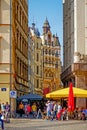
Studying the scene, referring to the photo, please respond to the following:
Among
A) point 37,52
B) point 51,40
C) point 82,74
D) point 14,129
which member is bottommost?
point 14,129

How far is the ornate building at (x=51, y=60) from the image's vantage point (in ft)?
557

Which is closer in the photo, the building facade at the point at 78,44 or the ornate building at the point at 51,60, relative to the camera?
the building facade at the point at 78,44

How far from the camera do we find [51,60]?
17912 centimetres

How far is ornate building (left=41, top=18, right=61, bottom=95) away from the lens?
557ft

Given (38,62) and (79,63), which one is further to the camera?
(38,62)

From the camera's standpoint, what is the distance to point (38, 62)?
134m

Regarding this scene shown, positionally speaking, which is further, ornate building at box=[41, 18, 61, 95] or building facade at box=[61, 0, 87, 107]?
ornate building at box=[41, 18, 61, 95]

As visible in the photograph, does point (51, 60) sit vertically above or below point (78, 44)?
above

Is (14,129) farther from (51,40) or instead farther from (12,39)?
(51,40)

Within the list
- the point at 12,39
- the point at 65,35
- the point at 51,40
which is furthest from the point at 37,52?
the point at 12,39

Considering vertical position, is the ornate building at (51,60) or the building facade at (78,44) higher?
the ornate building at (51,60)

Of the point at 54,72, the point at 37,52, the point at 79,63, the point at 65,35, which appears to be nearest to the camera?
the point at 79,63

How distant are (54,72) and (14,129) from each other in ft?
490

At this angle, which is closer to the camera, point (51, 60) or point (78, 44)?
point (78, 44)
